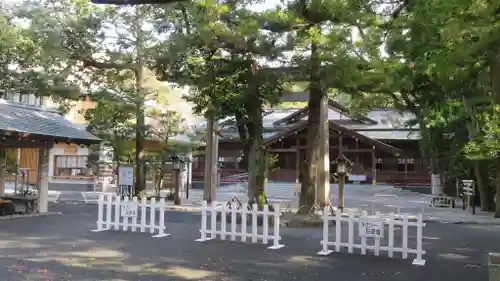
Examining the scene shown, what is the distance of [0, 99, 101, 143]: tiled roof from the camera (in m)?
15.8

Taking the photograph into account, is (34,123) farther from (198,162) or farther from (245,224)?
(198,162)

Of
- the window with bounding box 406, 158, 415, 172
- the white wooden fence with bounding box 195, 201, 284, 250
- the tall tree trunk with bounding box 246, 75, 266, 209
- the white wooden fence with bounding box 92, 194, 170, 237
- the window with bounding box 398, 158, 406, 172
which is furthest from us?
the window with bounding box 398, 158, 406, 172

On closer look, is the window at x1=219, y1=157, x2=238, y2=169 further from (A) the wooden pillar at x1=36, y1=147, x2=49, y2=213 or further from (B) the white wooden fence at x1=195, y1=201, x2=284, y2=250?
(B) the white wooden fence at x1=195, y1=201, x2=284, y2=250

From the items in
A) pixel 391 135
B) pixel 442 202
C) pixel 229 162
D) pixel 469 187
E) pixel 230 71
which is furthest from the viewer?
pixel 229 162

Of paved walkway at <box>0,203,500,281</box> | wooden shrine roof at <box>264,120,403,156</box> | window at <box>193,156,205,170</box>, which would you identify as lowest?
paved walkway at <box>0,203,500,281</box>

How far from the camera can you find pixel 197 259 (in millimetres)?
9305

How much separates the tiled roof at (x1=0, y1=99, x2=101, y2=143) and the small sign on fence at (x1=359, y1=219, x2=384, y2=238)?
421 inches

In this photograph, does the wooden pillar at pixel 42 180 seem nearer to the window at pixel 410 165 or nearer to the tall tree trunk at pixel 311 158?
the tall tree trunk at pixel 311 158

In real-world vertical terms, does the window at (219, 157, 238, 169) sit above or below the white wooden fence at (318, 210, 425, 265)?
above

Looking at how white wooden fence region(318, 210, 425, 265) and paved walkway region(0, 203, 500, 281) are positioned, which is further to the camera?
white wooden fence region(318, 210, 425, 265)

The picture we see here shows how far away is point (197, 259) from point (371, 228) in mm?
3452

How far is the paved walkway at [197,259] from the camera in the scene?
26.2 feet

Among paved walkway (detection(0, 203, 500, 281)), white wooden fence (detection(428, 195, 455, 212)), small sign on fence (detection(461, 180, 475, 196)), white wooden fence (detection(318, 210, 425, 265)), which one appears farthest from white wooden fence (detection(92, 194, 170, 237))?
white wooden fence (detection(428, 195, 455, 212))

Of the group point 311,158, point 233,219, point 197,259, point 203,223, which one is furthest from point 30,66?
point 197,259
